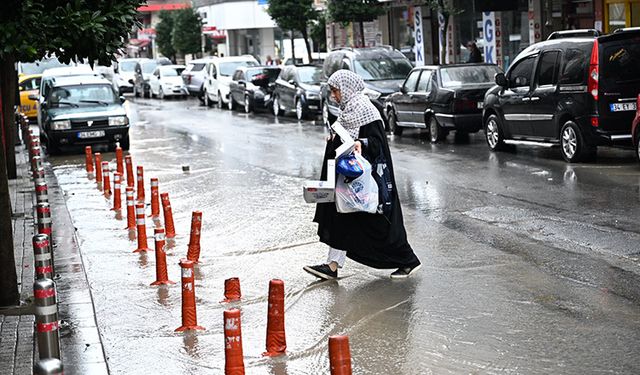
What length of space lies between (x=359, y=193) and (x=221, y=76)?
30980 millimetres

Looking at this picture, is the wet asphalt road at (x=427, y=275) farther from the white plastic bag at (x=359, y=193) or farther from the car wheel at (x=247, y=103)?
the car wheel at (x=247, y=103)

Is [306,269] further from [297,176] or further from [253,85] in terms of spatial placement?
[253,85]

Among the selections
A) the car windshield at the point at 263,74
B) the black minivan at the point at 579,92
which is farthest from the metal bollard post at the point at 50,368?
the car windshield at the point at 263,74

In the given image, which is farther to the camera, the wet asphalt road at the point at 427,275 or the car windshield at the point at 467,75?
the car windshield at the point at 467,75

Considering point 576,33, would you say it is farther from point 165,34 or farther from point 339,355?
point 165,34

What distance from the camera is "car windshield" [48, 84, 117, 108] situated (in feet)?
82.7

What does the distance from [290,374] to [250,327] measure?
1.37 m

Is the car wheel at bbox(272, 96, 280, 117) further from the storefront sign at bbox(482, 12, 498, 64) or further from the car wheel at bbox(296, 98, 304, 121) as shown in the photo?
the storefront sign at bbox(482, 12, 498, 64)

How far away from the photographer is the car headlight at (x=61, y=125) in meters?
24.0

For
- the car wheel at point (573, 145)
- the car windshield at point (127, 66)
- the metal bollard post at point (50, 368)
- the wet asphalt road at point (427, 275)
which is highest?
the car windshield at point (127, 66)

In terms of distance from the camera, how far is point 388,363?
24.0 ft

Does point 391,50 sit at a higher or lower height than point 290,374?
higher

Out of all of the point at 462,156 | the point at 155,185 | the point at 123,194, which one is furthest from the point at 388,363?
the point at 462,156

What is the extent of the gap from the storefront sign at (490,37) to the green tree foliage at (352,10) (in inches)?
184
